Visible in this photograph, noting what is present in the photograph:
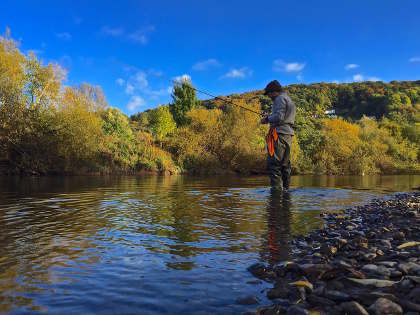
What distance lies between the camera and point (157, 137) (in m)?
38.7

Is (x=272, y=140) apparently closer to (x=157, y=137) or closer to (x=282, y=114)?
(x=282, y=114)

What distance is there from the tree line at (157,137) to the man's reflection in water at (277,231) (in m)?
7.88

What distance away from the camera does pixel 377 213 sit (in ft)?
24.1

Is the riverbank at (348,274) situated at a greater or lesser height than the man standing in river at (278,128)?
lesser

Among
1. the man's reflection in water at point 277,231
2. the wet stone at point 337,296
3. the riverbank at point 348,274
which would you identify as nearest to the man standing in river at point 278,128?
the man's reflection in water at point 277,231

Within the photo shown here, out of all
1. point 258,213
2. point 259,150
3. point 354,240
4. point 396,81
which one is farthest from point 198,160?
point 396,81

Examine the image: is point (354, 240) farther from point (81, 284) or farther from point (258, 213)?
point (81, 284)

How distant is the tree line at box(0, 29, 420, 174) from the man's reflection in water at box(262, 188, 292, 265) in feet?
25.8

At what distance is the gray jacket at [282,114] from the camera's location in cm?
1073

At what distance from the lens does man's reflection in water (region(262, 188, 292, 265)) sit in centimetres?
404

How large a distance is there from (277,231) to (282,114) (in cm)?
611

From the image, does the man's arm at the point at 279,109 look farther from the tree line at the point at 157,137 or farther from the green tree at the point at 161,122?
the green tree at the point at 161,122

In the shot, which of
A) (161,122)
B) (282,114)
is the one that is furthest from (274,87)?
(161,122)

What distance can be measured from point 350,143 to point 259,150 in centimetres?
1392
